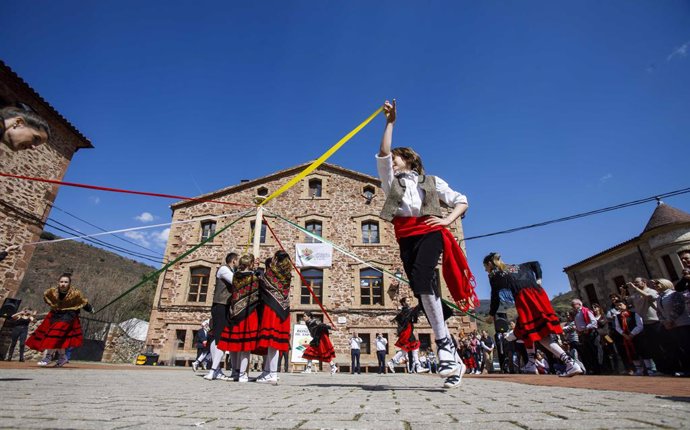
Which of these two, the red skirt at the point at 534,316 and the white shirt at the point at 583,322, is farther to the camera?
the white shirt at the point at 583,322

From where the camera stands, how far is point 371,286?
19.0m

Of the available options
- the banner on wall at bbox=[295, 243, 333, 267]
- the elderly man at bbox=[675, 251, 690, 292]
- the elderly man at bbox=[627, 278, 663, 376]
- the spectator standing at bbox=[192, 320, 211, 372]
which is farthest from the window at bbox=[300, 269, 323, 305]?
the elderly man at bbox=[675, 251, 690, 292]

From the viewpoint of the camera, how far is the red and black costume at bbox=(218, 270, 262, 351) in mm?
4977

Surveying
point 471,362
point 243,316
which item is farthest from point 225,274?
point 471,362

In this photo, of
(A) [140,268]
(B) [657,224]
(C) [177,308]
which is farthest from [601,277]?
(A) [140,268]

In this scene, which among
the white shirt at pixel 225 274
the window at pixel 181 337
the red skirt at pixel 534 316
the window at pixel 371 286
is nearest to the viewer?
the red skirt at pixel 534 316

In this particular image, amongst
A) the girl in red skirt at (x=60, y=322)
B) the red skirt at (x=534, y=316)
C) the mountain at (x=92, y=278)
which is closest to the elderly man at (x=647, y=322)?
the red skirt at (x=534, y=316)

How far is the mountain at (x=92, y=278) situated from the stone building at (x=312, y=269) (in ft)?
20.2

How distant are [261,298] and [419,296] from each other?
2.89 meters

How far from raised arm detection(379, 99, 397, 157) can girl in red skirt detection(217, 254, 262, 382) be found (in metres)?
2.96

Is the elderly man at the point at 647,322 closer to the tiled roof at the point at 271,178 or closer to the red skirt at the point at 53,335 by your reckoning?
the red skirt at the point at 53,335

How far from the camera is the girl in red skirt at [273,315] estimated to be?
4.79m

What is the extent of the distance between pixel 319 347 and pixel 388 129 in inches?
290

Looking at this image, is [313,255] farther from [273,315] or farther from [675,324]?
[675,324]
